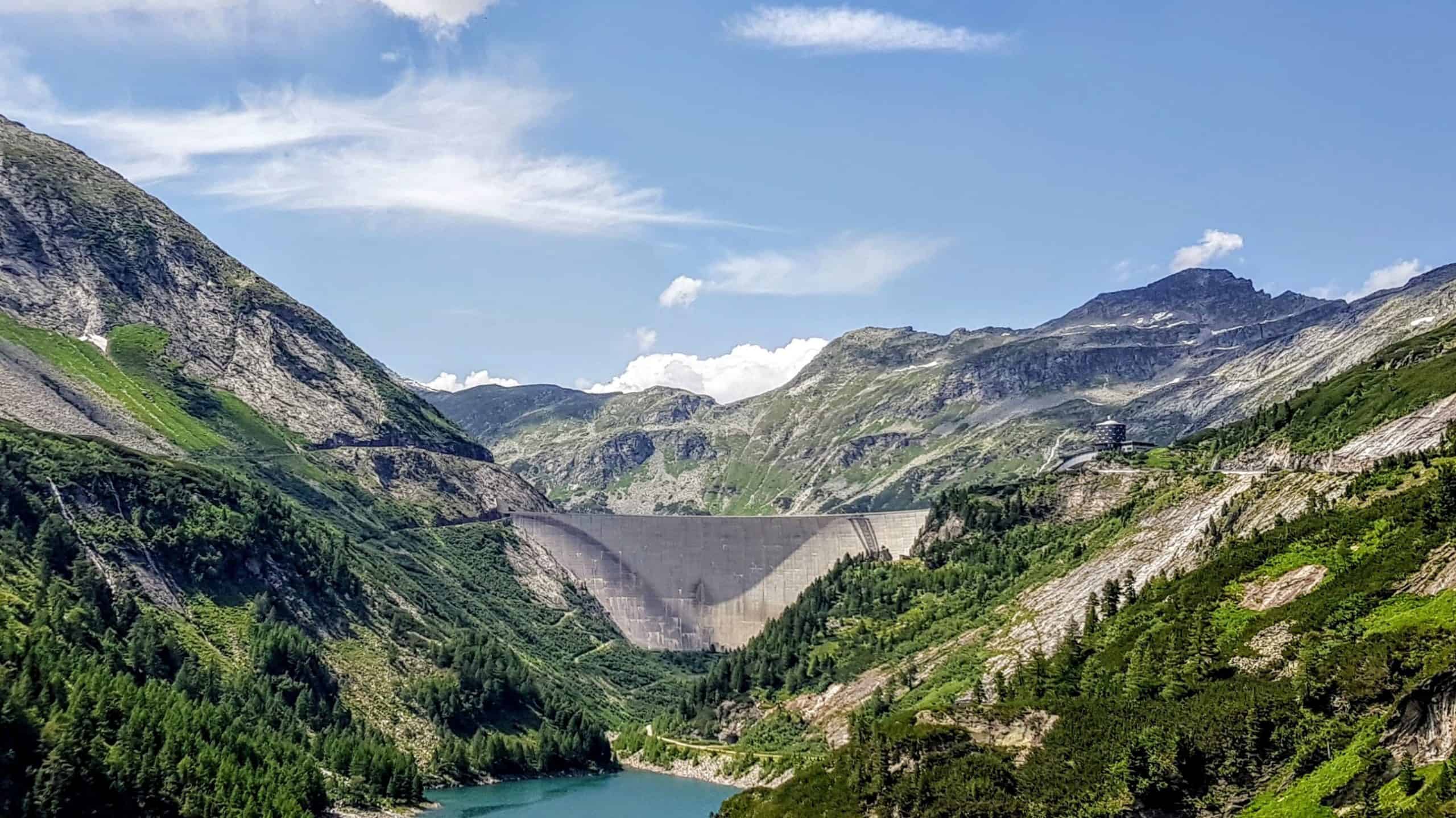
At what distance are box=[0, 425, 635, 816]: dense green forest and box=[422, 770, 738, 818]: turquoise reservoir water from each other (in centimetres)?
436

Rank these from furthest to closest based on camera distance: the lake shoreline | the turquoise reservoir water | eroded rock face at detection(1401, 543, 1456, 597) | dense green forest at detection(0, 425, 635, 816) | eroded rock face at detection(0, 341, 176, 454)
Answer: eroded rock face at detection(0, 341, 176, 454) < the lake shoreline < the turquoise reservoir water < dense green forest at detection(0, 425, 635, 816) < eroded rock face at detection(1401, 543, 1456, 597)

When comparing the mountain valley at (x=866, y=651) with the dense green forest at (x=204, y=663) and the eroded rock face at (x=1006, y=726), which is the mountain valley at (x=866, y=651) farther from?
the dense green forest at (x=204, y=663)

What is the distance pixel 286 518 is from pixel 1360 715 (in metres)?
141

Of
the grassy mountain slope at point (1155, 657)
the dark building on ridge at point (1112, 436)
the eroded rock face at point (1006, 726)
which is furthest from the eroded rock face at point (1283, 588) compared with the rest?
the dark building on ridge at point (1112, 436)

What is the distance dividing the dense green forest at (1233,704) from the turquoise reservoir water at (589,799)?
26363 mm

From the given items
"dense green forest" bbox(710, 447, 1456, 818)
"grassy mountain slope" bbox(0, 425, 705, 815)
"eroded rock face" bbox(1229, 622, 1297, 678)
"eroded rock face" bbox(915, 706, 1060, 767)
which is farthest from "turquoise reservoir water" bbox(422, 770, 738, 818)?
"eroded rock face" bbox(1229, 622, 1297, 678)

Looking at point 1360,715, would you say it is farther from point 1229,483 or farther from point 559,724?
point 559,724

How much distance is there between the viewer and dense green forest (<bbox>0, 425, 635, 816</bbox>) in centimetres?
8769

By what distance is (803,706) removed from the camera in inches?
5615

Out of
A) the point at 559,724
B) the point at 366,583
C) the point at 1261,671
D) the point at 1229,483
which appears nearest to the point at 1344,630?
the point at 1261,671

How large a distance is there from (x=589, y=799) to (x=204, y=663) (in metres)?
39.9

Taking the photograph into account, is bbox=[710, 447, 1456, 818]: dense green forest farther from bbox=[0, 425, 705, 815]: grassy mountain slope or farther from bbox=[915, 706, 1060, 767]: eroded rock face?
bbox=[0, 425, 705, 815]: grassy mountain slope

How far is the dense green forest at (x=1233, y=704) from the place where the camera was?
56.2 meters

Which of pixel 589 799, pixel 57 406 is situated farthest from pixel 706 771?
pixel 57 406
